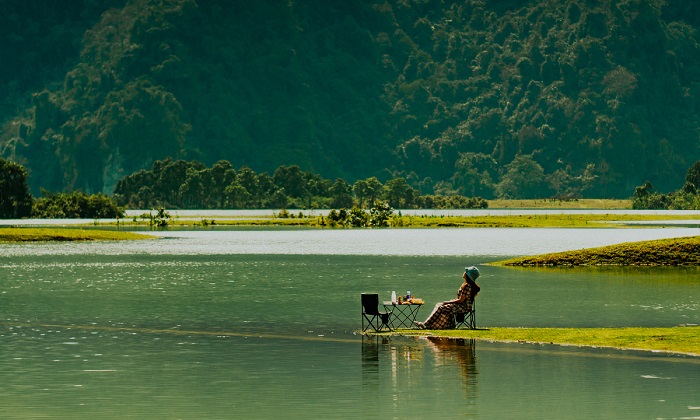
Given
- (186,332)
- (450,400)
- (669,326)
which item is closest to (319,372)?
(450,400)

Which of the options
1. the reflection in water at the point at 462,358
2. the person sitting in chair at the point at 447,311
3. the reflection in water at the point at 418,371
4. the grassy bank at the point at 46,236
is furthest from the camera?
the grassy bank at the point at 46,236

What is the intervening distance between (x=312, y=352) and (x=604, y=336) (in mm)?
11349

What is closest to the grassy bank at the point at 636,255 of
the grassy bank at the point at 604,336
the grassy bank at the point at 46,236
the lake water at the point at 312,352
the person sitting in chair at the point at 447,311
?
the lake water at the point at 312,352

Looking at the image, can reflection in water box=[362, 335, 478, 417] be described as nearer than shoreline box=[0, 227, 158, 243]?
Yes

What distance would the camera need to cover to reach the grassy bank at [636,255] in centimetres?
9869

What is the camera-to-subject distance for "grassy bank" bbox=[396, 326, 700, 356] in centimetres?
4294

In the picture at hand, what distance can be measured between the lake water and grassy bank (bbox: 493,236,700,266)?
156 inches

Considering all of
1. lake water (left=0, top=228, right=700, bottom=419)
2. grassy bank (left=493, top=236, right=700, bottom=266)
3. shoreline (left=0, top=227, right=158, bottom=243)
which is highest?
shoreline (left=0, top=227, right=158, bottom=243)

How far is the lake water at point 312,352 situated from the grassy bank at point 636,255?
3.96 meters

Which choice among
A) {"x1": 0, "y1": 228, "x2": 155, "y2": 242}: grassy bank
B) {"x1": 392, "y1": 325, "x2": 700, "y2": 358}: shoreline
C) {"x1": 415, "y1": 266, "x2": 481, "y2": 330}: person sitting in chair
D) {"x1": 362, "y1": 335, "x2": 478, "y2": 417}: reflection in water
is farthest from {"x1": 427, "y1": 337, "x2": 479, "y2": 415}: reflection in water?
{"x1": 0, "y1": 228, "x2": 155, "y2": 242}: grassy bank

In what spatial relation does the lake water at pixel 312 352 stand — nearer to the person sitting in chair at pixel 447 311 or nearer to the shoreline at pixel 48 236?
the person sitting in chair at pixel 447 311

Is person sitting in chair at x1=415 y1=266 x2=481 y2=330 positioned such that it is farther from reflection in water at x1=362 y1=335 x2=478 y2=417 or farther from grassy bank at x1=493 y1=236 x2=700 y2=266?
grassy bank at x1=493 y1=236 x2=700 y2=266

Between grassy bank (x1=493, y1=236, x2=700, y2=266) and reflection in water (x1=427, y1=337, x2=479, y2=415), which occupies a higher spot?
grassy bank (x1=493, y1=236, x2=700, y2=266)

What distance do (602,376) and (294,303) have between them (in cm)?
3193
